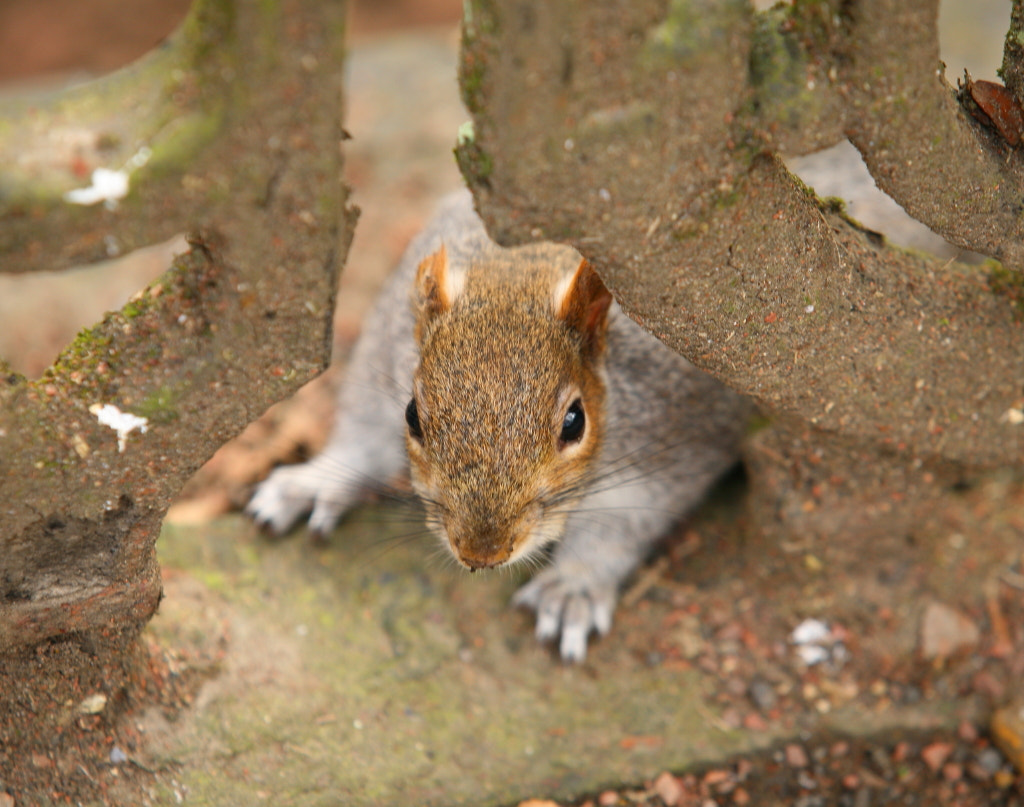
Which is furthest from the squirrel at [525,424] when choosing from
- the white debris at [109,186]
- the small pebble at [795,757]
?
the white debris at [109,186]

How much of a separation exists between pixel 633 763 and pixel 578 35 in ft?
6.22

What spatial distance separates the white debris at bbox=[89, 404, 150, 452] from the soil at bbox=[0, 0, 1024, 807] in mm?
766

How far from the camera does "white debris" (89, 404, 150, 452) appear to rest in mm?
1615

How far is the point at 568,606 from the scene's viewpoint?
273cm

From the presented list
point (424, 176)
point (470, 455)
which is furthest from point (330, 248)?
point (424, 176)

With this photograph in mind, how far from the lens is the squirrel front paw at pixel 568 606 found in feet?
8.78

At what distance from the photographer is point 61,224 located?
1312 millimetres

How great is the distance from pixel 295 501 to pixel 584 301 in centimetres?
129

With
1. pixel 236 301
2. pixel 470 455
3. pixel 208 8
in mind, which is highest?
pixel 208 8

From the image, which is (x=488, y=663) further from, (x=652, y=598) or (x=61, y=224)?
(x=61, y=224)

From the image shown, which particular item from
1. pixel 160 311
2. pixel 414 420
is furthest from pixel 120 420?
pixel 414 420

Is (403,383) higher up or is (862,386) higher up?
(862,386)

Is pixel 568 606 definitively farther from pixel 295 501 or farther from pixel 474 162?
pixel 474 162

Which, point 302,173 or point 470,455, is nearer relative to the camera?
point 302,173
